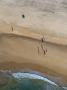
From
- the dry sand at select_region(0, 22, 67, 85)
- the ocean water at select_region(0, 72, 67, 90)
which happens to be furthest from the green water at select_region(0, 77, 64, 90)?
the dry sand at select_region(0, 22, 67, 85)

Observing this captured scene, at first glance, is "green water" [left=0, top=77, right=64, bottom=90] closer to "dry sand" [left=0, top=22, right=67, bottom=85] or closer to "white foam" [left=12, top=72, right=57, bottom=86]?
"white foam" [left=12, top=72, right=57, bottom=86]

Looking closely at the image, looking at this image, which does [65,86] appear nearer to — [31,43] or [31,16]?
[31,43]

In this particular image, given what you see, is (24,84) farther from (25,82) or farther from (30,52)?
(30,52)

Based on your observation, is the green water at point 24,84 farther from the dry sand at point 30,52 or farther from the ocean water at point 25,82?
the dry sand at point 30,52

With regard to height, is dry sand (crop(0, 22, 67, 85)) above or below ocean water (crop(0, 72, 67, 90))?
above

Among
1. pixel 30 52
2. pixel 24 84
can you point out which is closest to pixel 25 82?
pixel 24 84

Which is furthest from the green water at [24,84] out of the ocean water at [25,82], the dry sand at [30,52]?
the dry sand at [30,52]
